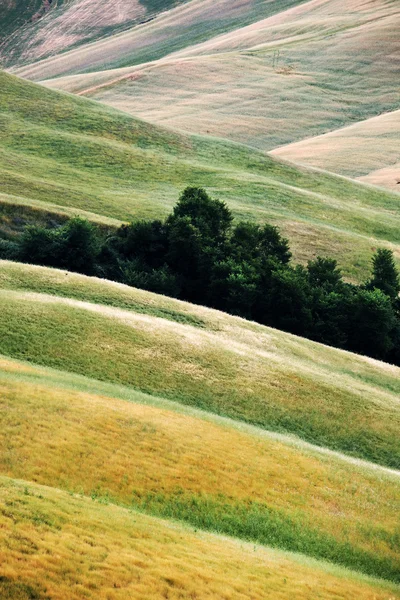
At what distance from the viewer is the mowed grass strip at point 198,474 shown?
26.7 meters

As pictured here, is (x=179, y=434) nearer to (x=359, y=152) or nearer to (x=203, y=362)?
(x=203, y=362)

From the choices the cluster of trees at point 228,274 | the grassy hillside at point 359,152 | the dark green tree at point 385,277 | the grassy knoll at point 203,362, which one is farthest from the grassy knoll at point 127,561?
the grassy hillside at point 359,152

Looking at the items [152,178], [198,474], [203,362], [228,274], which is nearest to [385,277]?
[228,274]

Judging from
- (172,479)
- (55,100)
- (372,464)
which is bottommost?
(372,464)

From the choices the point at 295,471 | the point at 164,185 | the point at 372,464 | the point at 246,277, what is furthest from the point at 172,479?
the point at 164,185

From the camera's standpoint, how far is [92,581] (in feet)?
61.0

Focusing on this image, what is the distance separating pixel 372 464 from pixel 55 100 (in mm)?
102046

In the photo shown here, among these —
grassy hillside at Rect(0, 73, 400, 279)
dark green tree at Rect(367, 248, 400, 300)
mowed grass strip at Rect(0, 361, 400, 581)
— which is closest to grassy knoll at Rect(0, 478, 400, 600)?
mowed grass strip at Rect(0, 361, 400, 581)

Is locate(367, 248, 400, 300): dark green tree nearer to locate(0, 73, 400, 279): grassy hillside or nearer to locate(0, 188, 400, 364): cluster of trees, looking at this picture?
locate(0, 188, 400, 364): cluster of trees

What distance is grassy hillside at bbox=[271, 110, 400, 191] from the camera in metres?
140

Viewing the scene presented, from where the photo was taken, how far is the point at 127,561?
20.0m

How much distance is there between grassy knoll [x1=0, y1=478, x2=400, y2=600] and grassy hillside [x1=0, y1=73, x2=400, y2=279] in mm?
A: 54607

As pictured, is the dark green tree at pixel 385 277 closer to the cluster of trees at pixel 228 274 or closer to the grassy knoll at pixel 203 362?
the cluster of trees at pixel 228 274

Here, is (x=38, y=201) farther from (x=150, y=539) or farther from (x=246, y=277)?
(x=150, y=539)
